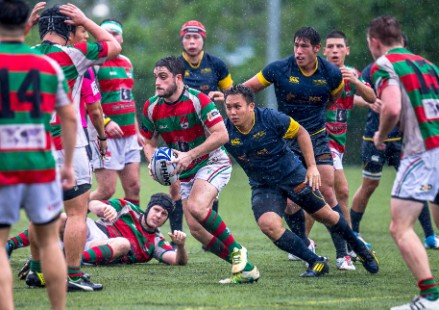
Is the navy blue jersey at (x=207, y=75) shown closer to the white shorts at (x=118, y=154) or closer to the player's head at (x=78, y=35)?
the white shorts at (x=118, y=154)

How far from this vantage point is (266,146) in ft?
26.3

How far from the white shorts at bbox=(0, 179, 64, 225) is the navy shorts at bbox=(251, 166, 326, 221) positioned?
9.71 ft

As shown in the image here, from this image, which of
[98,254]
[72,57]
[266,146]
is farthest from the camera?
[98,254]

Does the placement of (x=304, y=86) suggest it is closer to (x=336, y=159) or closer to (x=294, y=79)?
(x=294, y=79)

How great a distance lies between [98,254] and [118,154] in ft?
6.89

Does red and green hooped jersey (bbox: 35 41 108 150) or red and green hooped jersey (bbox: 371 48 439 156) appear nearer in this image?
red and green hooped jersey (bbox: 371 48 439 156)

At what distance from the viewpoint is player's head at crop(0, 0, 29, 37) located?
5156 mm

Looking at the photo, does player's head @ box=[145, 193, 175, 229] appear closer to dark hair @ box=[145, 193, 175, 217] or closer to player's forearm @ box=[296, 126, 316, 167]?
dark hair @ box=[145, 193, 175, 217]

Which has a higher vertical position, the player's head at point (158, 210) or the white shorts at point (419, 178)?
the white shorts at point (419, 178)

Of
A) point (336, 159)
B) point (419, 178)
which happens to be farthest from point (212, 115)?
point (336, 159)

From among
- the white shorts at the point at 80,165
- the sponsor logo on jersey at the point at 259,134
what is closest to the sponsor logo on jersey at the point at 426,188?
the sponsor logo on jersey at the point at 259,134

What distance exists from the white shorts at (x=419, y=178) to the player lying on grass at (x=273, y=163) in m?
1.59

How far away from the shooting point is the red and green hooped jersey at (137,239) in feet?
29.3

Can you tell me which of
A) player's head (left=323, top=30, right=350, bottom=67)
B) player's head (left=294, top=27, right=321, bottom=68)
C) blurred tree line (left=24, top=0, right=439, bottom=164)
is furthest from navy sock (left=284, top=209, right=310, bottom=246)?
blurred tree line (left=24, top=0, right=439, bottom=164)
